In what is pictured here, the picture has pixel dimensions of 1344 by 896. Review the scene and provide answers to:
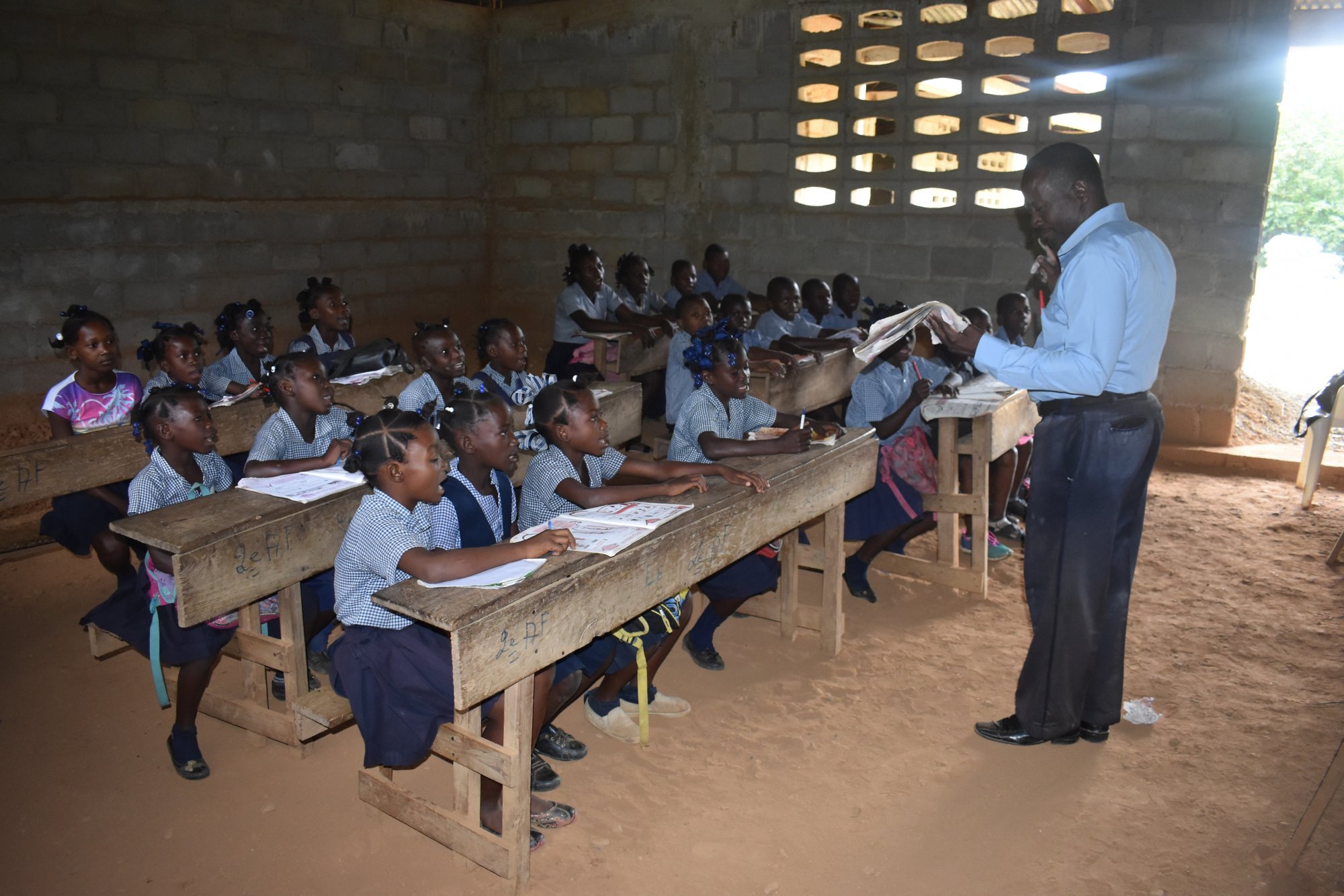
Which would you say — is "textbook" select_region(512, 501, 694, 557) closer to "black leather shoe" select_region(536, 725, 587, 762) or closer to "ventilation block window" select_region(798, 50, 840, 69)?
"black leather shoe" select_region(536, 725, 587, 762)

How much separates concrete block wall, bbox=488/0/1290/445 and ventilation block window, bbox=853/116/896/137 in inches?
2.2

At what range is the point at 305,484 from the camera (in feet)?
10.6

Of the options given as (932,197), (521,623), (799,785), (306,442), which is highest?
(932,197)

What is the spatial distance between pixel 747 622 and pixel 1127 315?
6.70 ft

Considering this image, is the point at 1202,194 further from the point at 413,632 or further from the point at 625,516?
the point at 413,632

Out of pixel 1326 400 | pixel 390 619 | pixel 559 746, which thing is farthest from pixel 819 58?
pixel 390 619

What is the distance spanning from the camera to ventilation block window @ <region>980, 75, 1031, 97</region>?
7207 mm

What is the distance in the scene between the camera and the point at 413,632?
8.71 ft

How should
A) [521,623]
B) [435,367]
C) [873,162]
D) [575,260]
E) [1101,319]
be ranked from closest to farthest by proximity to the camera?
[521,623] < [1101,319] < [435,367] < [575,260] < [873,162]

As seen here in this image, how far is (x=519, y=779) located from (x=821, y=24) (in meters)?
6.88

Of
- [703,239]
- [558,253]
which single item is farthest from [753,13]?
[558,253]

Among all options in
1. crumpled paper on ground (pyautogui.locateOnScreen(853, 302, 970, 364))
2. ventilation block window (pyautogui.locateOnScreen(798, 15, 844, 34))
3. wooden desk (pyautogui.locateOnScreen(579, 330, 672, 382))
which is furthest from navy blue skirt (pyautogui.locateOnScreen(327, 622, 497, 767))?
ventilation block window (pyautogui.locateOnScreen(798, 15, 844, 34))

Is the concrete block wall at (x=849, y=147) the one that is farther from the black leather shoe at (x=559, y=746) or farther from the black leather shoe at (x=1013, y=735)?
the black leather shoe at (x=559, y=746)

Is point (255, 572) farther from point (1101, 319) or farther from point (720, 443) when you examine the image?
point (1101, 319)
